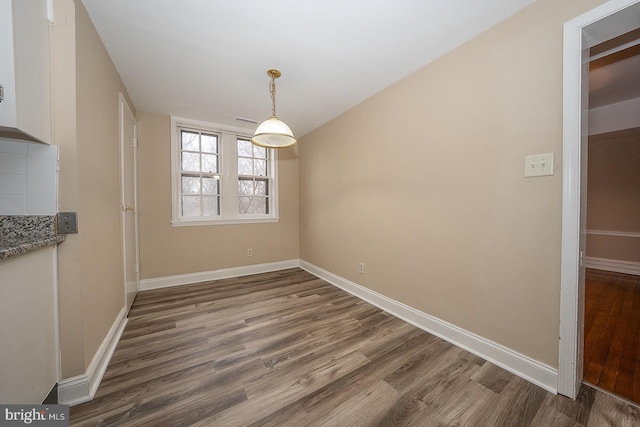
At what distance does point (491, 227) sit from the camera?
5.40 feet

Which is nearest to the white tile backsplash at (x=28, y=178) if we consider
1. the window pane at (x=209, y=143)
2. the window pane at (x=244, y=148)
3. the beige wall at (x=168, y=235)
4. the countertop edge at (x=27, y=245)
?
the countertop edge at (x=27, y=245)

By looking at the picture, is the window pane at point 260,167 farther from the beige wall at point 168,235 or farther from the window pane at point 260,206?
the beige wall at point 168,235

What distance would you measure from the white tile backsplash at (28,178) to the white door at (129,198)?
1.06 metres

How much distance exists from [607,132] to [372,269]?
14.0 ft

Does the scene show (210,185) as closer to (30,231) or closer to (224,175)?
(224,175)

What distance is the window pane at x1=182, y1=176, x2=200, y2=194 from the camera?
134 inches

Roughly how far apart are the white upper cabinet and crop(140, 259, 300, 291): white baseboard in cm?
249

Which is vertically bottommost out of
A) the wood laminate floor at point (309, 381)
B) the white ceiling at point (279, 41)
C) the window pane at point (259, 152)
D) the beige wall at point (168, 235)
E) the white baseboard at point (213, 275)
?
the wood laminate floor at point (309, 381)

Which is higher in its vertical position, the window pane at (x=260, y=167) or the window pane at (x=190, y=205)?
the window pane at (x=260, y=167)

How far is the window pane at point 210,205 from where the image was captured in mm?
3555

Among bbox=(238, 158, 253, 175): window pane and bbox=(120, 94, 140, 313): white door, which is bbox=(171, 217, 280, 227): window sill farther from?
bbox=(238, 158, 253, 175): window pane

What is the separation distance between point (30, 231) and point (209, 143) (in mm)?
2712

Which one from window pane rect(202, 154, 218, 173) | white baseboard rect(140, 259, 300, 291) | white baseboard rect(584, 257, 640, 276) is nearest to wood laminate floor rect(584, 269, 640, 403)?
white baseboard rect(584, 257, 640, 276)

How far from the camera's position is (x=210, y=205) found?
3.60 m
